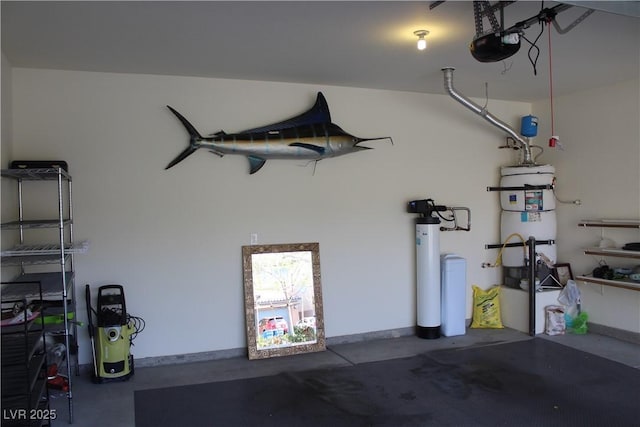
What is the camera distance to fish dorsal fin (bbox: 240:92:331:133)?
4.96m

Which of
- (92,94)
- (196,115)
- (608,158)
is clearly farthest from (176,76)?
(608,158)

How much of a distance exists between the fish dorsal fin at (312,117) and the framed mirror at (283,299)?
1.19 meters

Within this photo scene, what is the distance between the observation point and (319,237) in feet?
17.0

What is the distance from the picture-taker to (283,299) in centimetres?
502

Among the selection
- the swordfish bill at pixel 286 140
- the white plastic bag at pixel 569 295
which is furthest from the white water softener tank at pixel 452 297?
the swordfish bill at pixel 286 140

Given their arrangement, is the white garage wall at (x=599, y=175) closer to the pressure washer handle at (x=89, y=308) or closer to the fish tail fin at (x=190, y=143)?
the fish tail fin at (x=190, y=143)

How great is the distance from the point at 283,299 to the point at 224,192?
3.97 ft

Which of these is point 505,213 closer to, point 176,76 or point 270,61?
point 270,61

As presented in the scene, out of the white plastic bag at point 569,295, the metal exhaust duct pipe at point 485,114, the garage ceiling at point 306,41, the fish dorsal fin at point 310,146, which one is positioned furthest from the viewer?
the white plastic bag at point 569,295

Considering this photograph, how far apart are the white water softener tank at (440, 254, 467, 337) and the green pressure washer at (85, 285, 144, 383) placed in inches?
126

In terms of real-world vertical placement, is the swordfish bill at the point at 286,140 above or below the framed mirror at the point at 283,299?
above

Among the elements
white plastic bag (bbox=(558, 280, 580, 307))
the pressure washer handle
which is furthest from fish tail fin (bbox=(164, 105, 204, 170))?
white plastic bag (bbox=(558, 280, 580, 307))

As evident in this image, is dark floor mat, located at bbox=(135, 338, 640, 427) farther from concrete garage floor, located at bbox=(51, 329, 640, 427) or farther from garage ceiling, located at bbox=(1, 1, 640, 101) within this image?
garage ceiling, located at bbox=(1, 1, 640, 101)

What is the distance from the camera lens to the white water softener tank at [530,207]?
5.62 meters
